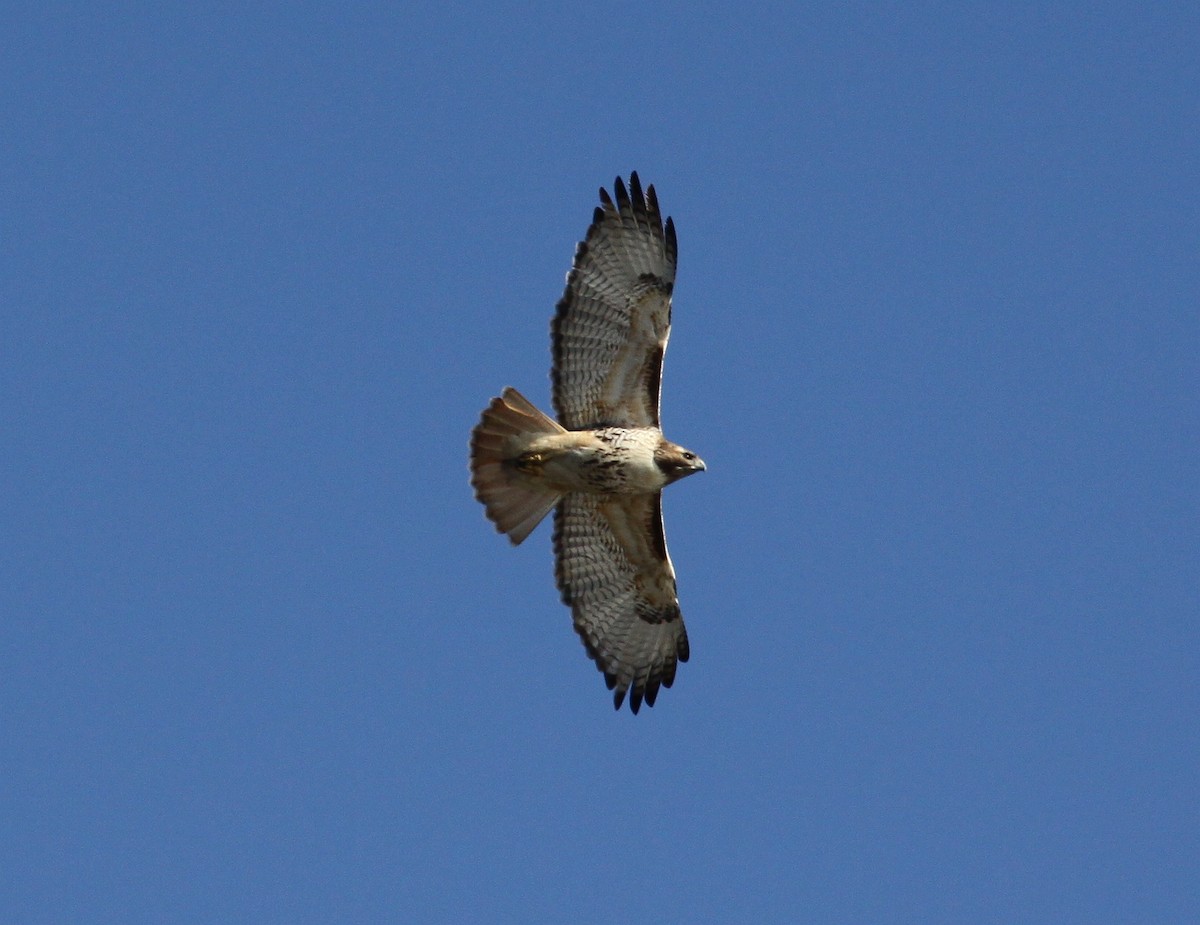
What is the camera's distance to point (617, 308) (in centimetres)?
1352

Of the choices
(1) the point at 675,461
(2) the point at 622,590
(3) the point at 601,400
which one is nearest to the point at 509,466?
(3) the point at 601,400

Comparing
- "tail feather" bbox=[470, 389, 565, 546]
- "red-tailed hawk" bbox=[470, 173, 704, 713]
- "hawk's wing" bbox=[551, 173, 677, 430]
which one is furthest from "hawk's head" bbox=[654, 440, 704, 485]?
"tail feather" bbox=[470, 389, 565, 546]

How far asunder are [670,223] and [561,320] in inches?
39.0

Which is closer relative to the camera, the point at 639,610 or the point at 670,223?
the point at 670,223

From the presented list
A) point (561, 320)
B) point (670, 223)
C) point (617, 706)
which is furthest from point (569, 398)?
point (617, 706)

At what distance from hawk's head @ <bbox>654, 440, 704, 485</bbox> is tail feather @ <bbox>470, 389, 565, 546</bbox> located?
69cm

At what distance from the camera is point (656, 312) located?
13523mm

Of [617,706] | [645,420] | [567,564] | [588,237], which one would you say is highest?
[588,237]

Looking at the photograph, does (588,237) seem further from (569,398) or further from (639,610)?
(639,610)

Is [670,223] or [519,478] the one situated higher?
[670,223]

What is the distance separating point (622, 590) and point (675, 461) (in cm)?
139

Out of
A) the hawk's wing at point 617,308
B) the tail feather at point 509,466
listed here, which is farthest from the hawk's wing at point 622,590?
the hawk's wing at point 617,308

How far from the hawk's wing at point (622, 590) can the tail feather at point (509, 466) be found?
18.8 inches

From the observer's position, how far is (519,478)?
1365 centimetres
